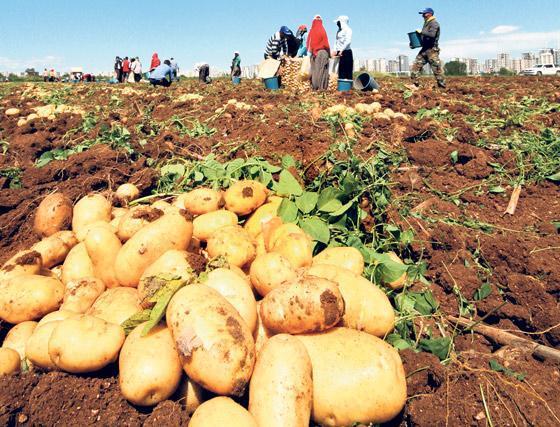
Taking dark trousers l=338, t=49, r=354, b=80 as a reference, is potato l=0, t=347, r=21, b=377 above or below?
below

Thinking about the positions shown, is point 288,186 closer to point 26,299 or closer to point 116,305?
point 116,305

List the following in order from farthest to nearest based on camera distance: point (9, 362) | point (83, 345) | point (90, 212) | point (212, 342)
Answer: point (90, 212), point (9, 362), point (83, 345), point (212, 342)

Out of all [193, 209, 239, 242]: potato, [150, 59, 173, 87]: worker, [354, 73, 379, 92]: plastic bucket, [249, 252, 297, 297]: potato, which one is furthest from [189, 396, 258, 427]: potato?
[150, 59, 173, 87]: worker

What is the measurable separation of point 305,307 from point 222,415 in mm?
620

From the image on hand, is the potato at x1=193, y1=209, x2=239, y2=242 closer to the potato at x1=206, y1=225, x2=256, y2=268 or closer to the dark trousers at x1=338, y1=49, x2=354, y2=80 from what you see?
the potato at x1=206, y1=225, x2=256, y2=268

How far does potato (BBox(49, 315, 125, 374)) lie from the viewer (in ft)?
6.38

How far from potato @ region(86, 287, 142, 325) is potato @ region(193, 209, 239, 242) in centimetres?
65

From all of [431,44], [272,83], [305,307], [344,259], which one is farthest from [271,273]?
[431,44]

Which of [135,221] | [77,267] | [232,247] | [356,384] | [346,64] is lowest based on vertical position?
[356,384]

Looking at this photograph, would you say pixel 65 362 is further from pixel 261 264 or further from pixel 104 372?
pixel 261 264

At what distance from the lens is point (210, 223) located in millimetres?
2926

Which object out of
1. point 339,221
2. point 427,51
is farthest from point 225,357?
point 427,51

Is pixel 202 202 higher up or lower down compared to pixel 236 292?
higher up

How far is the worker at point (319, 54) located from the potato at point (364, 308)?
9.80m
